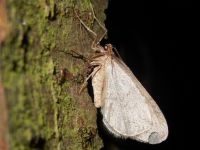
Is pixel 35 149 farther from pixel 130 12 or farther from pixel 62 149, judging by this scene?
pixel 130 12

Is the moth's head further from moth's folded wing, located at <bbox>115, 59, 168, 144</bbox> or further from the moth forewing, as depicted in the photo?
moth's folded wing, located at <bbox>115, 59, 168, 144</bbox>

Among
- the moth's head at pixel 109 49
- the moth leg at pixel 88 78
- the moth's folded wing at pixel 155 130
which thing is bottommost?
the moth's folded wing at pixel 155 130

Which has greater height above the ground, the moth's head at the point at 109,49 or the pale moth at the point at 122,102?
the moth's head at the point at 109,49

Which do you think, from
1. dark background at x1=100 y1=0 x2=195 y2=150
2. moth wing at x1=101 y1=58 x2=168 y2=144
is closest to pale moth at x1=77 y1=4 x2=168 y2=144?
moth wing at x1=101 y1=58 x2=168 y2=144

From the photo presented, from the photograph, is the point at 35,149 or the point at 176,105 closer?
the point at 35,149

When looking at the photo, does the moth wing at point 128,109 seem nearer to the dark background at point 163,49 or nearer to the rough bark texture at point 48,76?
the rough bark texture at point 48,76

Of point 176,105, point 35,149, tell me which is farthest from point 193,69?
point 35,149

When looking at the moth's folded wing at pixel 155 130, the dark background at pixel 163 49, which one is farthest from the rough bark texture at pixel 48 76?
the dark background at pixel 163 49

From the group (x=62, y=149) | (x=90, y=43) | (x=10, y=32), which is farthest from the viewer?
(x=90, y=43)
